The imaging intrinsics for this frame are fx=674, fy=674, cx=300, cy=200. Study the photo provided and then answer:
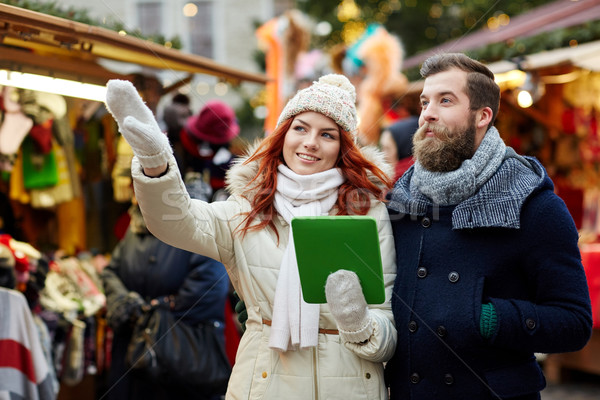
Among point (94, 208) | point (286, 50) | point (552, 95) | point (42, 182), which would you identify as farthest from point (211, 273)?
point (286, 50)

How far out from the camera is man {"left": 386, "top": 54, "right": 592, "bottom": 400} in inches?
89.1

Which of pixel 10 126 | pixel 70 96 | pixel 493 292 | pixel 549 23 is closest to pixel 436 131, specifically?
pixel 493 292

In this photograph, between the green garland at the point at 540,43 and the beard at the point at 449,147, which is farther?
the green garland at the point at 540,43

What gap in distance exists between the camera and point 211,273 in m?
4.14

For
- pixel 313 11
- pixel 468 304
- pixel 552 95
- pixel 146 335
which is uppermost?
pixel 313 11

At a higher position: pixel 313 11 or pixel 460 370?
pixel 313 11

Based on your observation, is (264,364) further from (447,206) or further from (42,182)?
(42,182)

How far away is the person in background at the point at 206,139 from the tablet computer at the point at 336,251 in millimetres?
2843

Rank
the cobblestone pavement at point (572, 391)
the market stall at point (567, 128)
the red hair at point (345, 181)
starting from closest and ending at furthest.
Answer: the red hair at point (345, 181) < the market stall at point (567, 128) < the cobblestone pavement at point (572, 391)

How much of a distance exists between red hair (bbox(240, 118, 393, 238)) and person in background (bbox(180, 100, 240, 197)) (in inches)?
90.0

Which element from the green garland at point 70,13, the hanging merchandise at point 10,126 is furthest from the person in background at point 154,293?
the green garland at point 70,13

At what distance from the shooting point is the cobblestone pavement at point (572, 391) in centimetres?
628

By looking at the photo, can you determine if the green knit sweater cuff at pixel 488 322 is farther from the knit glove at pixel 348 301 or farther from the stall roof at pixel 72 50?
the stall roof at pixel 72 50

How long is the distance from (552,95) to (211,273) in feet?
13.1
